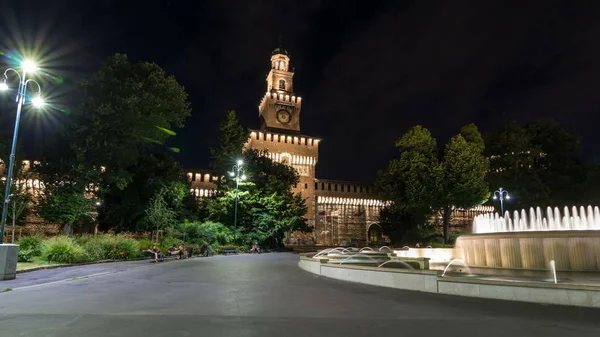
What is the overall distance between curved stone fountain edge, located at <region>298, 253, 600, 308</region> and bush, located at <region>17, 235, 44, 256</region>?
49.7 ft

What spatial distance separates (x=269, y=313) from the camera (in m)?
6.23

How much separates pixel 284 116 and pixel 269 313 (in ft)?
205

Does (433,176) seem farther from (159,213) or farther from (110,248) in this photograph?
(110,248)

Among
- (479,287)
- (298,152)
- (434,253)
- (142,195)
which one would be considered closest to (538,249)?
(479,287)

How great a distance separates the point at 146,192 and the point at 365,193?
1510 inches

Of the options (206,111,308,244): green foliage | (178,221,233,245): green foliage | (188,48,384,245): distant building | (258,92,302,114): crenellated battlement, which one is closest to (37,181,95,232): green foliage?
(178,221,233,245): green foliage

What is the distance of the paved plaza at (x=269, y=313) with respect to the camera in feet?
16.6

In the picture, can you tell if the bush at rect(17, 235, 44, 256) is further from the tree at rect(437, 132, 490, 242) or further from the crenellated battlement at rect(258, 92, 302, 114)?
the crenellated battlement at rect(258, 92, 302, 114)

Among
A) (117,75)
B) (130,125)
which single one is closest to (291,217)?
(130,125)

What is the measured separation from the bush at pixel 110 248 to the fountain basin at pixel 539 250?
16.9 meters

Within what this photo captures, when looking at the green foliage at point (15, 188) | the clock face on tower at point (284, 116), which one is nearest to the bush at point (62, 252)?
the green foliage at point (15, 188)

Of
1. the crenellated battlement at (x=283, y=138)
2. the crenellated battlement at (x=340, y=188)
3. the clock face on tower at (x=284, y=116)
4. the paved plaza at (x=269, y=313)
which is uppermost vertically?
the clock face on tower at (x=284, y=116)

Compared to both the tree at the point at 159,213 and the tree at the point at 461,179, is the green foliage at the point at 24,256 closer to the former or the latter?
the tree at the point at 159,213

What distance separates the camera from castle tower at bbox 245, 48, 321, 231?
60000mm
